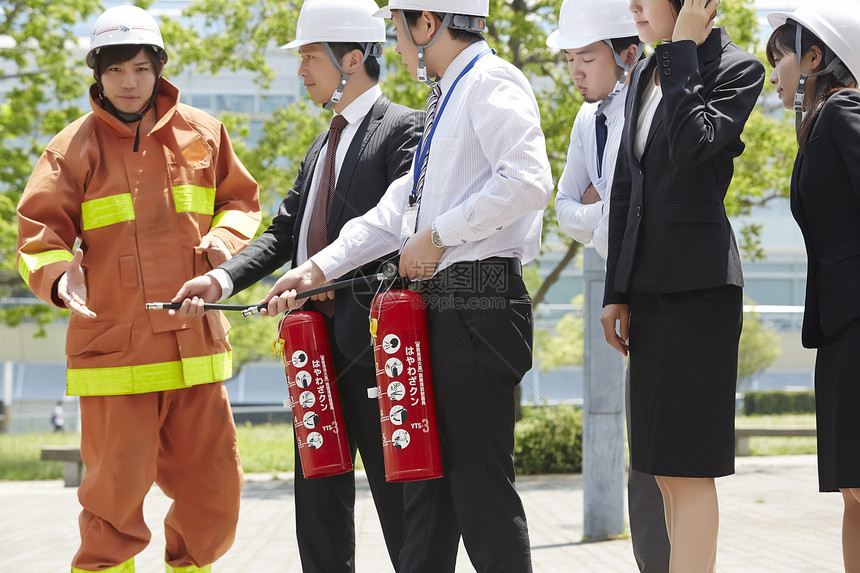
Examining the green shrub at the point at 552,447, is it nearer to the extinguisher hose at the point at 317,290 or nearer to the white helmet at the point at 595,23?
the white helmet at the point at 595,23

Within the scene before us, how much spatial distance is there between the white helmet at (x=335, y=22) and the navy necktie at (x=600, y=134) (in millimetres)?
990

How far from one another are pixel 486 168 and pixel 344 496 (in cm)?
141

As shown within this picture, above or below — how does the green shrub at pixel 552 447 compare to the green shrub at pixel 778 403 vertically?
above

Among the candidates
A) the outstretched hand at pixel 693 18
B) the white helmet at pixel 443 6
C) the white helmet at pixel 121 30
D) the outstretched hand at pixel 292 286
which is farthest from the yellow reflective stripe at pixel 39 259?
the outstretched hand at pixel 693 18

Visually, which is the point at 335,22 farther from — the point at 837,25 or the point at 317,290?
the point at 837,25

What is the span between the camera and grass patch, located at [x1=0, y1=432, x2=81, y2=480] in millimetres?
10953

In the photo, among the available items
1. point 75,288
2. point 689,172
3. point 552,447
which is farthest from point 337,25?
point 552,447

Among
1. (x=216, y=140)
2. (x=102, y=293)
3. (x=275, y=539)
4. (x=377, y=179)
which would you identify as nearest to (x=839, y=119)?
(x=377, y=179)

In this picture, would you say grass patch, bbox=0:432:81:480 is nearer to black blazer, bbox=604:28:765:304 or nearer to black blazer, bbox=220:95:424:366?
black blazer, bbox=220:95:424:366

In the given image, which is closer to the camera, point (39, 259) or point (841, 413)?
point (841, 413)

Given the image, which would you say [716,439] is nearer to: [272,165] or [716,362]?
[716,362]

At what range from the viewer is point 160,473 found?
400 centimetres

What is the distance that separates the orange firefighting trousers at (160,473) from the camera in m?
3.70

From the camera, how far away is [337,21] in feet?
12.0
